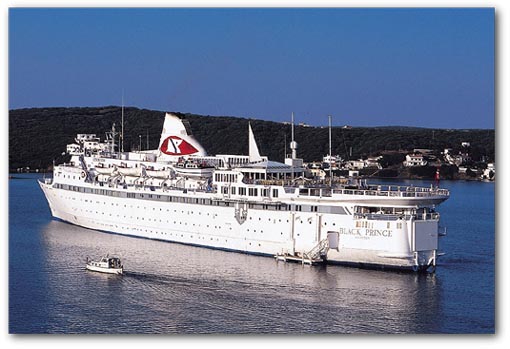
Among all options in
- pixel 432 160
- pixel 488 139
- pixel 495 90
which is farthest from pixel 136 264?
pixel 488 139

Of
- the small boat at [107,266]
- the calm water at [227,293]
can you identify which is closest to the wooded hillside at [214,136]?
the calm water at [227,293]

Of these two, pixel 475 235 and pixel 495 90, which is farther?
pixel 475 235

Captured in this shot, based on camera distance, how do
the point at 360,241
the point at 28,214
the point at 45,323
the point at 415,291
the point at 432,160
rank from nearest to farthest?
1. the point at 45,323
2. the point at 415,291
3. the point at 360,241
4. the point at 28,214
5. the point at 432,160

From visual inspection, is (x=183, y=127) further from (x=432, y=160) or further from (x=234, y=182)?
(x=432, y=160)

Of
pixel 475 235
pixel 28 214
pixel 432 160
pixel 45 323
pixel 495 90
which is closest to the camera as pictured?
pixel 495 90

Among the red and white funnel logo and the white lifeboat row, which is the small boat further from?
the red and white funnel logo

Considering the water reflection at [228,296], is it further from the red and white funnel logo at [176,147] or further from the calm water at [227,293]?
the red and white funnel logo at [176,147]

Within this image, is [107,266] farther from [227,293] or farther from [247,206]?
[247,206]
